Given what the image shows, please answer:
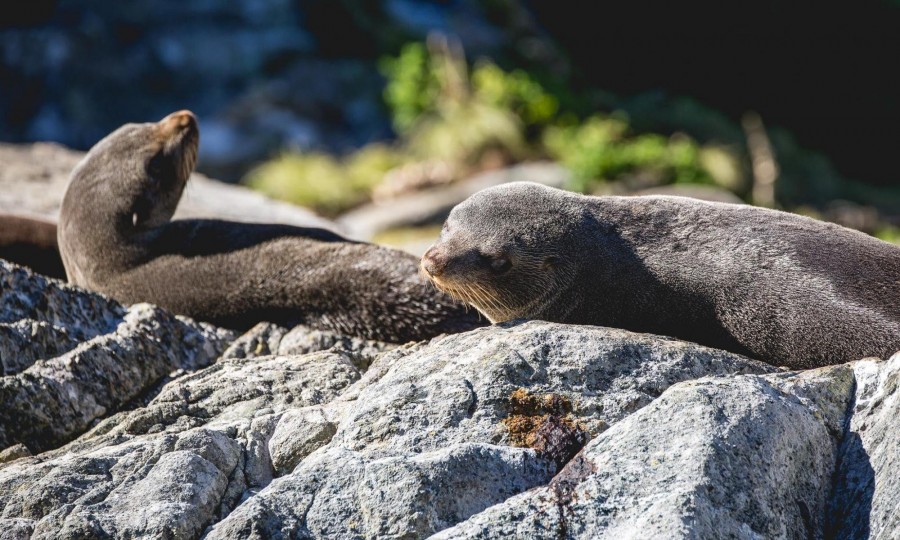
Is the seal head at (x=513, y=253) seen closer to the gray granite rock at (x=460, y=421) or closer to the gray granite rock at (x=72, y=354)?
the gray granite rock at (x=460, y=421)

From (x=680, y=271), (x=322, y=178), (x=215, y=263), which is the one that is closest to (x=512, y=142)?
(x=322, y=178)

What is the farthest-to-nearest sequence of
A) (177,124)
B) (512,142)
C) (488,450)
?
(512,142) → (177,124) → (488,450)

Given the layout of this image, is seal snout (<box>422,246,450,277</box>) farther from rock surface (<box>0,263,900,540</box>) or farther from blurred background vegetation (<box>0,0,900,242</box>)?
blurred background vegetation (<box>0,0,900,242</box>)

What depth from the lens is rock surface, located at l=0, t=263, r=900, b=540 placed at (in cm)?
354

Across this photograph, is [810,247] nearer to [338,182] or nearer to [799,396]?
[799,396]

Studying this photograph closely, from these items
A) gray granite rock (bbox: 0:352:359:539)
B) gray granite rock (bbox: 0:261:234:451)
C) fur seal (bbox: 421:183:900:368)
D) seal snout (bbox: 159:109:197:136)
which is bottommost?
gray granite rock (bbox: 0:352:359:539)

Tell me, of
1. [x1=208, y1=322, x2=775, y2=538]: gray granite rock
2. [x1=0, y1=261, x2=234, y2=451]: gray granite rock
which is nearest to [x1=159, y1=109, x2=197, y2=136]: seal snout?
[x1=0, y1=261, x2=234, y2=451]: gray granite rock

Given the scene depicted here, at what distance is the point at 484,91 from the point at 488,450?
20612 mm

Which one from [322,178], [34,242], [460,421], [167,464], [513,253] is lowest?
[167,464]

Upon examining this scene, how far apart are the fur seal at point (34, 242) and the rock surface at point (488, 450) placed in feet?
11.6

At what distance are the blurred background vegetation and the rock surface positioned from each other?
642 inches

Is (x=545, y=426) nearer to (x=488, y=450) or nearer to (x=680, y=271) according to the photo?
(x=488, y=450)

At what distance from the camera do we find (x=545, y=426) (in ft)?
13.3

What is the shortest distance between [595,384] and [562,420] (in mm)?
244
